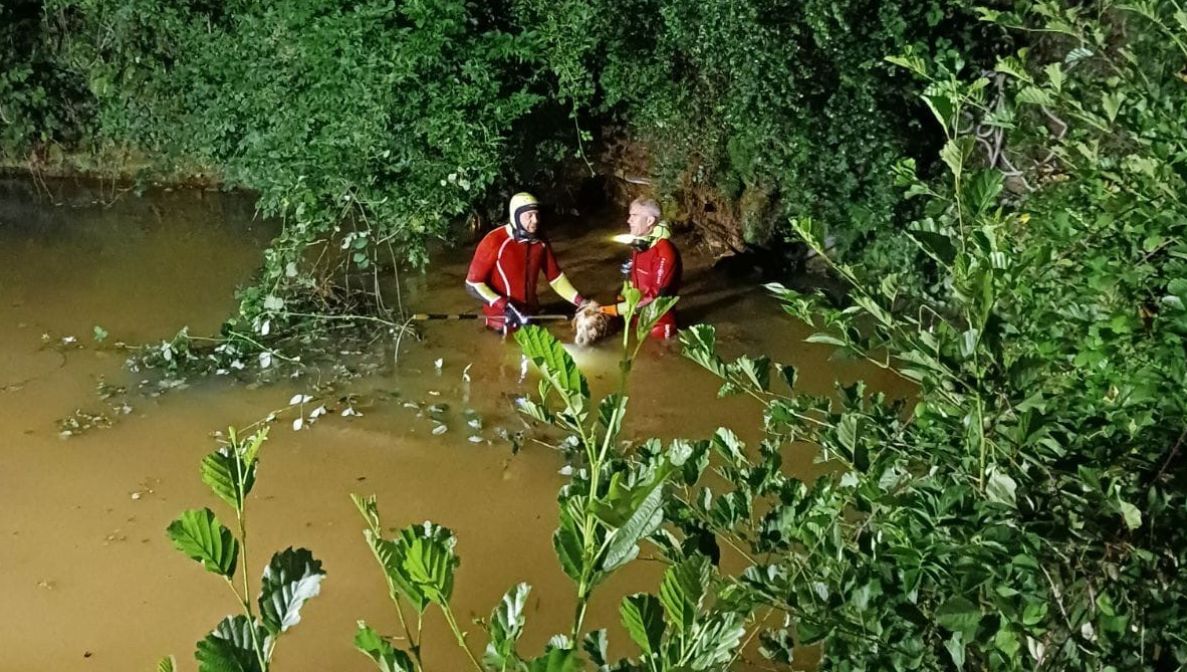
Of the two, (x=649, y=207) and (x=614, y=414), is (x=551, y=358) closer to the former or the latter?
(x=614, y=414)

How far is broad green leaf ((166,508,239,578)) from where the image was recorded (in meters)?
0.99

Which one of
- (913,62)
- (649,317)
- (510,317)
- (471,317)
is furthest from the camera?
(471,317)

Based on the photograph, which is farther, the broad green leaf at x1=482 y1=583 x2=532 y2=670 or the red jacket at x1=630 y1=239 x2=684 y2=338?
the red jacket at x1=630 y1=239 x2=684 y2=338

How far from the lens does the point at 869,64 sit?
4.56m

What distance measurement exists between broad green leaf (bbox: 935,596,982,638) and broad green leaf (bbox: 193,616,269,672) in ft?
2.48

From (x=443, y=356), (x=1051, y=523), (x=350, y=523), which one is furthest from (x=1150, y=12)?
(x=443, y=356)

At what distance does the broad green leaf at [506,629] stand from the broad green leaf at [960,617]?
494 millimetres

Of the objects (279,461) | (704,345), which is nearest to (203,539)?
(704,345)

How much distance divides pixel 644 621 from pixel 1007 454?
1.89 ft

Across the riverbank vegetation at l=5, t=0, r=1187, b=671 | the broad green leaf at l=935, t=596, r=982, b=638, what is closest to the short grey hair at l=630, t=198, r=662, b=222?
the riverbank vegetation at l=5, t=0, r=1187, b=671

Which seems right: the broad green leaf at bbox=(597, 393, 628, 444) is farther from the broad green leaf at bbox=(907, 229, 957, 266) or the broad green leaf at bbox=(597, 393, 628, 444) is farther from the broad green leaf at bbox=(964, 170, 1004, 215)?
the broad green leaf at bbox=(964, 170, 1004, 215)

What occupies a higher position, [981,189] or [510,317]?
[981,189]

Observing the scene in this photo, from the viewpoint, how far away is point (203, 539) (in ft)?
3.28

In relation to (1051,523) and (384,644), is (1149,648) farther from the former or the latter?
(384,644)
